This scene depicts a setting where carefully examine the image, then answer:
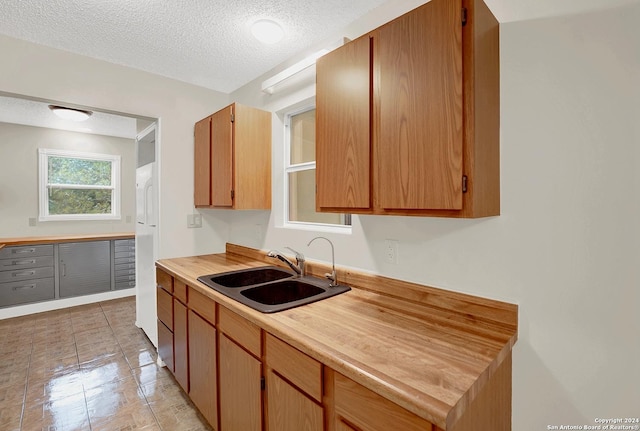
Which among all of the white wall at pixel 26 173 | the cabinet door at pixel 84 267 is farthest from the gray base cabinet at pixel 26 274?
the white wall at pixel 26 173

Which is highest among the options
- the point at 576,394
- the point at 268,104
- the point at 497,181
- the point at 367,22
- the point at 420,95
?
the point at 367,22

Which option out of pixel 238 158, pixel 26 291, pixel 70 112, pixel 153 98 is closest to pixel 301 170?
pixel 238 158

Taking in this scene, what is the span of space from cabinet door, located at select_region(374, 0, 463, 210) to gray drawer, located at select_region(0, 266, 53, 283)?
4540 mm

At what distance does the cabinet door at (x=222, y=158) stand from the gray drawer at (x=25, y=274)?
2.99 meters

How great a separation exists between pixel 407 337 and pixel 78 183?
5.26 m

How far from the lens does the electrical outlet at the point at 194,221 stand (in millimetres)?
2768

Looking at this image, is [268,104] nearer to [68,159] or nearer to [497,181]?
[497,181]

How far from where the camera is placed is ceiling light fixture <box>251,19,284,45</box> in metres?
1.81

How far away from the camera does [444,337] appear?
1088mm

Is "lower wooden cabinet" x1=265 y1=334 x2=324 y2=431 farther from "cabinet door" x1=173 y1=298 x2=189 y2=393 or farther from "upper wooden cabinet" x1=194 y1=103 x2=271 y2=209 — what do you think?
"upper wooden cabinet" x1=194 y1=103 x2=271 y2=209

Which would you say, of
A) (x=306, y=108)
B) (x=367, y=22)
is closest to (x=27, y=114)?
(x=306, y=108)

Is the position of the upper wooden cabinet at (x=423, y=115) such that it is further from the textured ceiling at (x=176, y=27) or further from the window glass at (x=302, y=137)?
the window glass at (x=302, y=137)

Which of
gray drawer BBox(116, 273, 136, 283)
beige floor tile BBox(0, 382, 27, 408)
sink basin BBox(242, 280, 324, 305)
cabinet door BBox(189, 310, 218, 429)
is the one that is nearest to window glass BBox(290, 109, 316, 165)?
sink basin BBox(242, 280, 324, 305)

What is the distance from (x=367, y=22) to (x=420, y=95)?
2.91 feet
